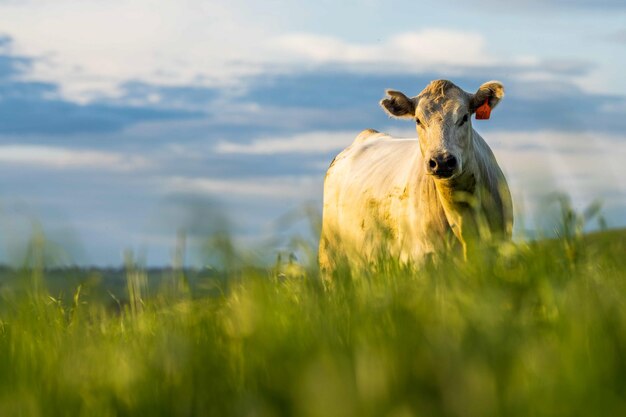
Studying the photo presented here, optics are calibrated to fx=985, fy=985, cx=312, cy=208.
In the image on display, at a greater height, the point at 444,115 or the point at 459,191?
the point at 444,115

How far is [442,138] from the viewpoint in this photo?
33.8ft

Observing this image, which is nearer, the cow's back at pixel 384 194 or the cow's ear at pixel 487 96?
the cow's back at pixel 384 194

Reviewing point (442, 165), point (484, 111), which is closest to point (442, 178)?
point (442, 165)

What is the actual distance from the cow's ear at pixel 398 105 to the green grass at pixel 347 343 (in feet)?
20.5

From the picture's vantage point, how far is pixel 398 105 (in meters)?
11.5

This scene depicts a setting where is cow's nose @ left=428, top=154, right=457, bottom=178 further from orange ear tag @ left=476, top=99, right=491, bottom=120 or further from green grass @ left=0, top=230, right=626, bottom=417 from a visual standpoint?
green grass @ left=0, top=230, right=626, bottom=417

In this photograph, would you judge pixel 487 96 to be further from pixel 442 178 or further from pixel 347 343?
pixel 347 343

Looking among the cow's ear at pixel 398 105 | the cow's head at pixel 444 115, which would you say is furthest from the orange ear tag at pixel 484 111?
the cow's ear at pixel 398 105

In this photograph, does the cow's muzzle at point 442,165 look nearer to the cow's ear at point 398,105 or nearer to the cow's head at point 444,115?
the cow's head at point 444,115

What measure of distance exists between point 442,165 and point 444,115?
0.93m

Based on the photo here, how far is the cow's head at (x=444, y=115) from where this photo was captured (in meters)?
10.0

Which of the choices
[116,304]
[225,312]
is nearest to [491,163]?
[116,304]

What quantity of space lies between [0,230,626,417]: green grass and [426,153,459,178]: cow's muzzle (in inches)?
185

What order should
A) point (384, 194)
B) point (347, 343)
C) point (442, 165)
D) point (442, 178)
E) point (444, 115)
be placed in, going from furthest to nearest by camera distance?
point (384, 194), point (444, 115), point (442, 178), point (442, 165), point (347, 343)
